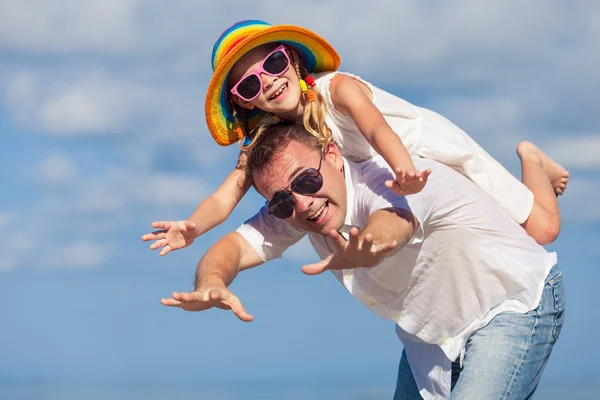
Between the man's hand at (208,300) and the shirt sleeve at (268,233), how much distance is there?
3.00 ft

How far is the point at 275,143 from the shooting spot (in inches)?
197

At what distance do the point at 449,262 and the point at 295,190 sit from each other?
980mm

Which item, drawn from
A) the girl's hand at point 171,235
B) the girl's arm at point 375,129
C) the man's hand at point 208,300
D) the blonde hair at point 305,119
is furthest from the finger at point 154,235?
the girl's arm at point 375,129

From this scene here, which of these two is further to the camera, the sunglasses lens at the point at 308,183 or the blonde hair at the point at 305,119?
the blonde hair at the point at 305,119

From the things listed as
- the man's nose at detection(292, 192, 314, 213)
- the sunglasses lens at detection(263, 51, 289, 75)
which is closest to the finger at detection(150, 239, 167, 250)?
the man's nose at detection(292, 192, 314, 213)

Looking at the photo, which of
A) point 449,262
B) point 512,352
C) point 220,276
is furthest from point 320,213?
point 512,352

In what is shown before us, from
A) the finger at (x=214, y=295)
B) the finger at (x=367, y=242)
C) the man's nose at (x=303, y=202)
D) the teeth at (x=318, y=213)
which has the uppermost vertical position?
the man's nose at (x=303, y=202)

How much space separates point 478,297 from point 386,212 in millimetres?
889

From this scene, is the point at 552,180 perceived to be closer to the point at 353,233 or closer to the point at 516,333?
the point at 516,333

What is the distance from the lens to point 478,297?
4.73 metres

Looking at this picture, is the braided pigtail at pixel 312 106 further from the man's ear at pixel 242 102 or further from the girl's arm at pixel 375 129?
the man's ear at pixel 242 102

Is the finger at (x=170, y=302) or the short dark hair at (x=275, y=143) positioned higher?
the short dark hair at (x=275, y=143)

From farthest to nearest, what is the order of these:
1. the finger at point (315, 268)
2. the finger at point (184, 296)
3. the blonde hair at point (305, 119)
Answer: the blonde hair at point (305, 119)
the finger at point (184, 296)
the finger at point (315, 268)

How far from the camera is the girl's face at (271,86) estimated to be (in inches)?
207
